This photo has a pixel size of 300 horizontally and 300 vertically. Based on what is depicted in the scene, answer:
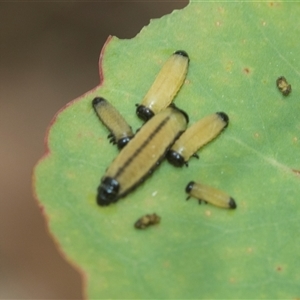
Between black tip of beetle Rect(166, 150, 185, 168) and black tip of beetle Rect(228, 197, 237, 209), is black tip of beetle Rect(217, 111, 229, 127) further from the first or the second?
black tip of beetle Rect(228, 197, 237, 209)

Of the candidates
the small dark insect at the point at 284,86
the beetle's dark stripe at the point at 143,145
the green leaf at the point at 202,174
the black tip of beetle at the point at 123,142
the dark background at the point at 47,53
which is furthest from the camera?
the dark background at the point at 47,53

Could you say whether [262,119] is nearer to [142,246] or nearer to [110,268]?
[142,246]

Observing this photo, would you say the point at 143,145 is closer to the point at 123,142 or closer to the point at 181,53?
the point at 123,142

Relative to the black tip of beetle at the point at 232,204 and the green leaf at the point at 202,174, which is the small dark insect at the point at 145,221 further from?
the black tip of beetle at the point at 232,204

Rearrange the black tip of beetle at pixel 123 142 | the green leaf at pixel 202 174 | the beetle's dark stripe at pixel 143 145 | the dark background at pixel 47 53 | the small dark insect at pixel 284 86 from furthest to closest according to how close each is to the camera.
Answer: the dark background at pixel 47 53, the small dark insect at pixel 284 86, the black tip of beetle at pixel 123 142, the beetle's dark stripe at pixel 143 145, the green leaf at pixel 202 174

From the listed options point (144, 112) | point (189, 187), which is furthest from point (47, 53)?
point (189, 187)

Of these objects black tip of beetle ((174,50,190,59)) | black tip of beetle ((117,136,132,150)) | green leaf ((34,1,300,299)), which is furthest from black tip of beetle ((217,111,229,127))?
black tip of beetle ((117,136,132,150))

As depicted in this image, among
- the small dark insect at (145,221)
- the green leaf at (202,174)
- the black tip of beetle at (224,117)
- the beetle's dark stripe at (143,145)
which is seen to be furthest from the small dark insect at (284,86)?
the small dark insect at (145,221)
